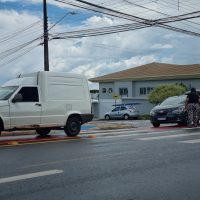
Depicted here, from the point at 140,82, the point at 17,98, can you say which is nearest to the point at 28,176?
the point at 17,98

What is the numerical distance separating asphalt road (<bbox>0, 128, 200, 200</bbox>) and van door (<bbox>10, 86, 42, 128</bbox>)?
5.91 feet

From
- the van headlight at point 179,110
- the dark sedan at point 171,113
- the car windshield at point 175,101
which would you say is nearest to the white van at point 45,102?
the dark sedan at point 171,113

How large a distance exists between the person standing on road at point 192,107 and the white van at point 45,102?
5064mm

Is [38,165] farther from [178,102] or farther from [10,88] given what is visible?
[178,102]

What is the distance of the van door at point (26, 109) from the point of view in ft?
45.1

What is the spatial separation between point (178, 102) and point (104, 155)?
10959mm

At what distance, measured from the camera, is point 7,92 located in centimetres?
1400

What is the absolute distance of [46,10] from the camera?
27047mm

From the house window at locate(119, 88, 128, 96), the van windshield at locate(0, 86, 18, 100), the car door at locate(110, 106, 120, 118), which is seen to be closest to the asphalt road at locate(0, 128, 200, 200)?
the van windshield at locate(0, 86, 18, 100)

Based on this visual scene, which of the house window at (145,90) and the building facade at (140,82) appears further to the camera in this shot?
the house window at (145,90)

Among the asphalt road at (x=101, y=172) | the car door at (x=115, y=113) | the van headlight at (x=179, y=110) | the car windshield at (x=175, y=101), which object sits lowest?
the asphalt road at (x=101, y=172)

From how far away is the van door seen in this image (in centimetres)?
1373

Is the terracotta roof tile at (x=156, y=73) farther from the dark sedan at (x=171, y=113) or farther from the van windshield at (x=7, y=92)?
the van windshield at (x=7, y=92)

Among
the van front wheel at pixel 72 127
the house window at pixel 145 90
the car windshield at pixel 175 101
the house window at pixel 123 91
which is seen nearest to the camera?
the van front wheel at pixel 72 127
